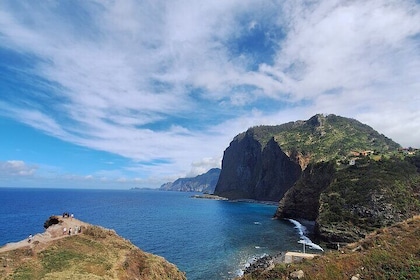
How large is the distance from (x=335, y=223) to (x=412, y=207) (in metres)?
19.1

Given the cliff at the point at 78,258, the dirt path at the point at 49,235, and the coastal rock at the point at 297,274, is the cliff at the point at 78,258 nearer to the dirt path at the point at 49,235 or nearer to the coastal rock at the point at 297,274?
the dirt path at the point at 49,235

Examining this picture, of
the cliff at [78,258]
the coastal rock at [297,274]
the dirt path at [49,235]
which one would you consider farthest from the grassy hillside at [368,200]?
the dirt path at [49,235]

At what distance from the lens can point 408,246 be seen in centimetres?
2998

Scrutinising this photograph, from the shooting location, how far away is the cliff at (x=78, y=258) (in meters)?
28.8

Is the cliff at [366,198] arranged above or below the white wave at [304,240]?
above

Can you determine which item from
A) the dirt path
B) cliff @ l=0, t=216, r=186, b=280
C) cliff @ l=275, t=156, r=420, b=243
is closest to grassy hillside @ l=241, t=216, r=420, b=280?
cliff @ l=0, t=216, r=186, b=280

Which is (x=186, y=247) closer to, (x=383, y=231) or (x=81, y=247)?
(x=81, y=247)

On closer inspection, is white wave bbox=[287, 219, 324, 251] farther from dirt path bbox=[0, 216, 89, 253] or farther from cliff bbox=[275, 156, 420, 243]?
dirt path bbox=[0, 216, 89, 253]

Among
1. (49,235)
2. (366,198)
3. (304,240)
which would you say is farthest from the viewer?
(366,198)

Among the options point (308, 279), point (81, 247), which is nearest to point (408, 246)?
point (308, 279)

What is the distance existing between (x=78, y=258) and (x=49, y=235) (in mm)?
8977

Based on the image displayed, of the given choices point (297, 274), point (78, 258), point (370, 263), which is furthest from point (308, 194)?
point (78, 258)

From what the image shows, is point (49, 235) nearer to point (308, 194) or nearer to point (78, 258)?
point (78, 258)

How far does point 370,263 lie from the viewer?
27.8m
